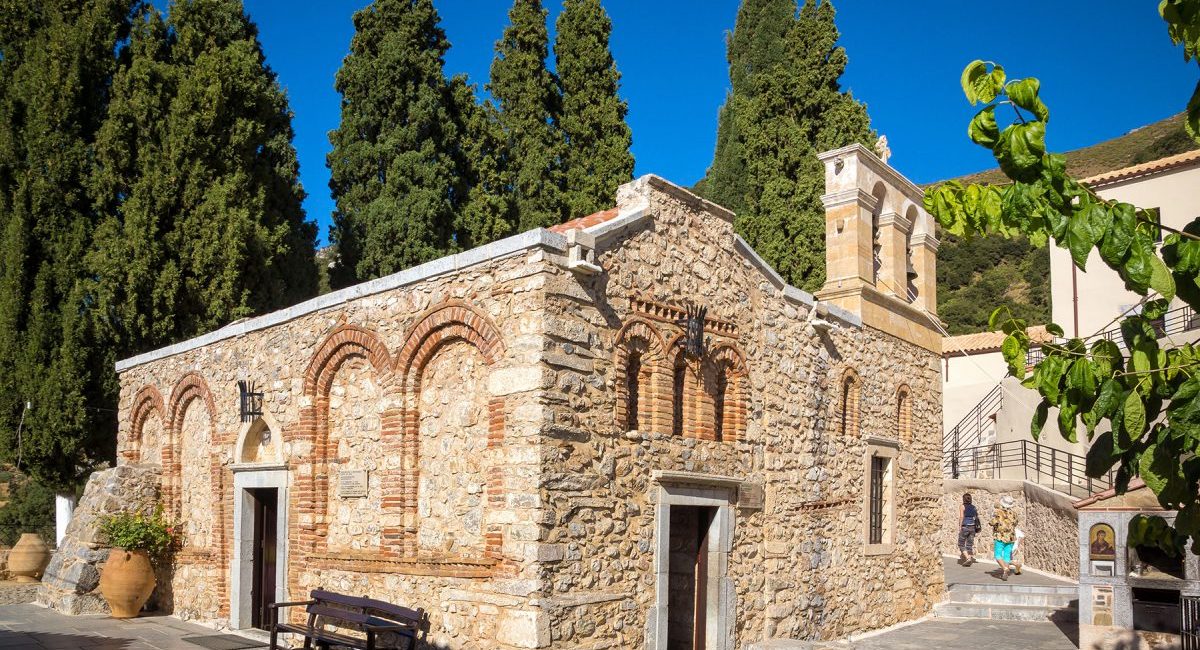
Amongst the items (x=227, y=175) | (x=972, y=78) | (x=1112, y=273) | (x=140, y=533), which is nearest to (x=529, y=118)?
(x=227, y=175)

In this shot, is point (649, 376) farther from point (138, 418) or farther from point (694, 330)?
point (138, 418)

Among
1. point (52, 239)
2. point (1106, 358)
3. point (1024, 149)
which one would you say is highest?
point (52, 239)

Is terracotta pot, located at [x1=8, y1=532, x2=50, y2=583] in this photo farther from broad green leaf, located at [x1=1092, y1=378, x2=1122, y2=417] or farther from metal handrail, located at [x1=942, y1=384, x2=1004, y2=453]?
metal handrail, located at [x1=942, y1=384, x2=1004, y2=453]

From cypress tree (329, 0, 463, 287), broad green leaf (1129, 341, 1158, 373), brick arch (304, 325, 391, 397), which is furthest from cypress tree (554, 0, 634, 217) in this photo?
broad green leaf (1129, 341, 1158, 373)

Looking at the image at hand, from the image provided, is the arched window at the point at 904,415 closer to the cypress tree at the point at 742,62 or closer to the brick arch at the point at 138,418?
the cypress tree at the point at 742,62

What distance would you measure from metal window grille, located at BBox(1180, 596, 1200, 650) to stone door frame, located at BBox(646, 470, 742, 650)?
458cm

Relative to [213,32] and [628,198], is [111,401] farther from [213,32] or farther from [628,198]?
[628,198]

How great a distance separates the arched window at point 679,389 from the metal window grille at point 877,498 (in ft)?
15.5

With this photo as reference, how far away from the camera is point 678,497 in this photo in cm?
1002

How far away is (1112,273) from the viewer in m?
26.5

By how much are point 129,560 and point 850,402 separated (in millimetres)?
10057

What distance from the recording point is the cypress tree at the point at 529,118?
22281 mm

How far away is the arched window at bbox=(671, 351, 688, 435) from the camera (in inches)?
407

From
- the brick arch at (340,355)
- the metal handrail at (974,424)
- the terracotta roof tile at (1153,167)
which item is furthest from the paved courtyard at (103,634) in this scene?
the terracotta roof tile at (1153,167)
